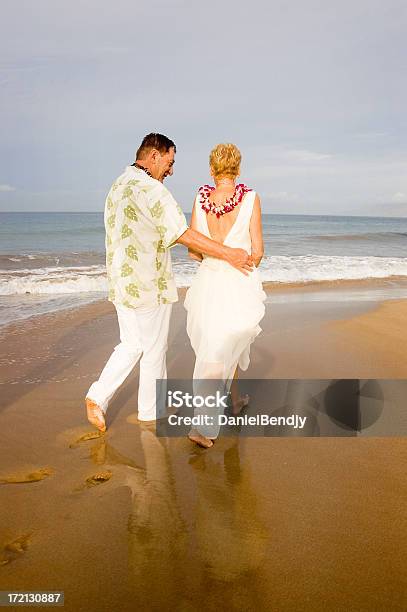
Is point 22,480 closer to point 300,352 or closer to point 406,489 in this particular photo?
point 406,489

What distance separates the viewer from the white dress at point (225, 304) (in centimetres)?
347

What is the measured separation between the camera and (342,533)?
240 cm

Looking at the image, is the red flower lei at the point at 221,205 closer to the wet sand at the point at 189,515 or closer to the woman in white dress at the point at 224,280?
the woman in white dress at the point at 224,280

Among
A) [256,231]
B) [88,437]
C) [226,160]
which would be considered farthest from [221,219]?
[88,437]

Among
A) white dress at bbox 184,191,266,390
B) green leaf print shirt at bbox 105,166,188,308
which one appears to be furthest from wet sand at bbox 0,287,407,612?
green leaf print shirt at bbox 105,166,188,308

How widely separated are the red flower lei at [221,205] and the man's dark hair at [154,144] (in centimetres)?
40

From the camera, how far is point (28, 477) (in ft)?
9.77

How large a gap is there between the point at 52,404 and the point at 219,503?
2025 millimetres

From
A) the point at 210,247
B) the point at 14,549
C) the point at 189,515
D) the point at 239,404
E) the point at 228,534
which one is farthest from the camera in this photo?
the point at 239,404

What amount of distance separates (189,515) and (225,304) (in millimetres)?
1466

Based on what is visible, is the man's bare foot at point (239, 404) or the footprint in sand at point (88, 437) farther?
the man's bare foot at point (239, 404)

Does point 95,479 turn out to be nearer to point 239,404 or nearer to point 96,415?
point 96,415

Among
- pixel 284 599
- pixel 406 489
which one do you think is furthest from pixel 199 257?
pixel 284 599

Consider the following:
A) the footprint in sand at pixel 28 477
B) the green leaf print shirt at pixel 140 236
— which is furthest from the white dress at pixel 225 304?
the footprint in sand at pixel 28 477
